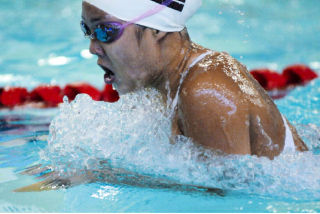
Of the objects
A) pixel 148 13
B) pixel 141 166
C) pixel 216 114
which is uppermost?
pixel 148 13

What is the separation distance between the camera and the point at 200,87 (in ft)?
4.83

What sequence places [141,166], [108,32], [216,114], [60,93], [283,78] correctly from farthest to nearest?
[283,78], [60,93], [141,166], [108,32], [216,114]

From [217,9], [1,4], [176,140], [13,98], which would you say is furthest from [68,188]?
[217,9]

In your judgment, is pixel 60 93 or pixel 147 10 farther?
pixel 60 93

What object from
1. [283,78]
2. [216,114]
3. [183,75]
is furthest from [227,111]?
[283,78]

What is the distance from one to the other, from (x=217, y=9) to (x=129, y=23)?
6420mm

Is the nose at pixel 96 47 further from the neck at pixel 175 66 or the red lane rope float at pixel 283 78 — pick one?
the red lane rope float at pixel 283 78

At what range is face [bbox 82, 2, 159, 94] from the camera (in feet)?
5.48

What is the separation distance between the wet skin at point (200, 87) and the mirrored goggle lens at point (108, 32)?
26 millimetres

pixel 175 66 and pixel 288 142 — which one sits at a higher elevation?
pixel 175 66

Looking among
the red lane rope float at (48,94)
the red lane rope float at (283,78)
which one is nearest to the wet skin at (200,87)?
the red lane rope float at (48,94)

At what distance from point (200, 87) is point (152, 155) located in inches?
20.3

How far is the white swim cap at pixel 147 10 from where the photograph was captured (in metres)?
1.68

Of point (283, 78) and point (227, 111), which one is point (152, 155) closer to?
point (227, 111)
